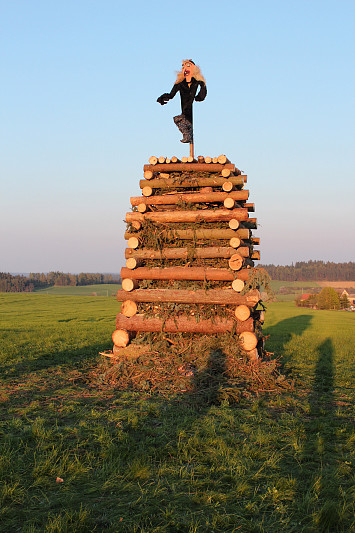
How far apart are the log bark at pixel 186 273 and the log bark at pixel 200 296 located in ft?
1.29

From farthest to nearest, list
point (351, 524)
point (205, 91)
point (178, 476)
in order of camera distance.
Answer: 1. point (205, 91)
2. point (178, 476)
3. point (351, 524)

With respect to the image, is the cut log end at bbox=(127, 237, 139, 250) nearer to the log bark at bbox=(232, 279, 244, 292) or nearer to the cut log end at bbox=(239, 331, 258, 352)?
the log bark at bbox=(232, 279, 244, 292)

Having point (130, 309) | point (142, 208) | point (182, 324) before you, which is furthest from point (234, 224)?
point (130, 309)

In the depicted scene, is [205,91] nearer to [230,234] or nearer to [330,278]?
[230,234]

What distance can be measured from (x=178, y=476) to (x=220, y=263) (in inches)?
290

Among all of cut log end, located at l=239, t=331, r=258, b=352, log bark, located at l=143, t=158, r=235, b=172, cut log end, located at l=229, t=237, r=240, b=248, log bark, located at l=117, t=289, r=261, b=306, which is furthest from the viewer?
log bark, located at l=143, t=158, r=235, b=172

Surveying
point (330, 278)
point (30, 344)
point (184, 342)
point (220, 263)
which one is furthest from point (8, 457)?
point (330, 278)

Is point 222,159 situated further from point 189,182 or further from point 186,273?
point 186,273

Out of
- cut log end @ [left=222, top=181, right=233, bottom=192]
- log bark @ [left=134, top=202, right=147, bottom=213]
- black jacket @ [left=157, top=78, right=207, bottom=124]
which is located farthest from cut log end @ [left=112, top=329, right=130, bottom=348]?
black jacket @ [left=157, top=78, right=207, bottom=124]

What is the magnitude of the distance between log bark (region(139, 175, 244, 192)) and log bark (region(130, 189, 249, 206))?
359mm

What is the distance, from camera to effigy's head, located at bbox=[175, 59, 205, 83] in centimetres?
1320

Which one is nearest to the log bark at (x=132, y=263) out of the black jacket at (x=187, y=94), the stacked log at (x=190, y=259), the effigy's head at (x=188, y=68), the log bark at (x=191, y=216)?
the stacked log at (x=190, y=259)

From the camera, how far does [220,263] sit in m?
11.3

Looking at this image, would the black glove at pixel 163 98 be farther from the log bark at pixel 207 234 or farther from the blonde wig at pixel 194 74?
the log bark at pixel 207 234
